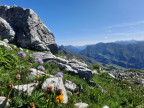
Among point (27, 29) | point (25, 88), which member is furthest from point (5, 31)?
point (25, 88)

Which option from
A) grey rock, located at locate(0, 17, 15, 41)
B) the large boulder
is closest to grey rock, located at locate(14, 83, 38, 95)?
grey rock, located at locate(0, 17, 15, 41)

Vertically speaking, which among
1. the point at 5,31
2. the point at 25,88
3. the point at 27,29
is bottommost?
the point at 25,88

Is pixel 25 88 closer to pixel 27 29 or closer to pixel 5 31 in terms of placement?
pixel 5 31

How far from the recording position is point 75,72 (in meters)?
9.12

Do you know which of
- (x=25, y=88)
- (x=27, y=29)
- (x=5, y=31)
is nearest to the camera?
(x=25, y=88)

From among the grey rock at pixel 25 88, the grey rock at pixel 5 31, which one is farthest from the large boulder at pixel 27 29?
the grey rock at pixel 25 88

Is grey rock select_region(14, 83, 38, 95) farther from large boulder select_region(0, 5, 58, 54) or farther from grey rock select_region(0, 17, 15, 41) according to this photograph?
large boulder select_region(0, 5, 58, 54)

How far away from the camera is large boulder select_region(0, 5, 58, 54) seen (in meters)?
18.4

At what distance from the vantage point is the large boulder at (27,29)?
60.4 feet

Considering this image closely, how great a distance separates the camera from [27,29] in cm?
1919

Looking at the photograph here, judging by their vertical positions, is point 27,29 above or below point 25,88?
above

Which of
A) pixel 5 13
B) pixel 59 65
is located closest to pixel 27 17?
pixel 5 13

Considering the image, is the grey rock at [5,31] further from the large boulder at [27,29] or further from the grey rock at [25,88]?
the grey rock at [25,88]

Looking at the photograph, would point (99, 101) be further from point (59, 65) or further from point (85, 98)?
point (59, 65)
